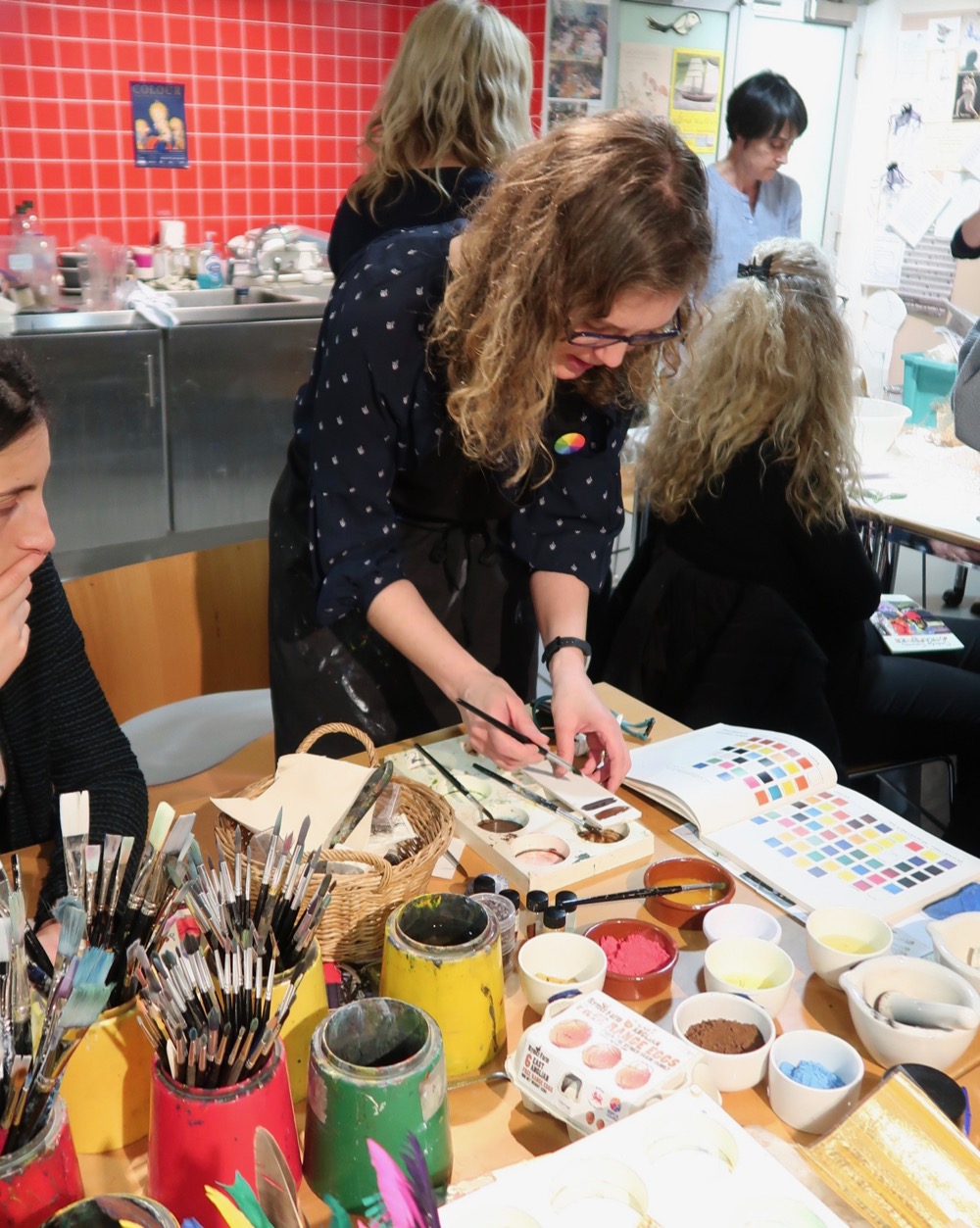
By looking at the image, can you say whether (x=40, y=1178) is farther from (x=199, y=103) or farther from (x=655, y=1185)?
(x=199, y=103)

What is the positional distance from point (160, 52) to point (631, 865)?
3.79 meters

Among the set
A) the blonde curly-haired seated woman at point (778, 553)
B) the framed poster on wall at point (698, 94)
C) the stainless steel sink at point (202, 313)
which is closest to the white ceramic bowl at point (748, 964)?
the blonde curly-haired seated woman at point (778, 553)

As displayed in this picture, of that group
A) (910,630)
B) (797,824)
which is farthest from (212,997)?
(910,630)

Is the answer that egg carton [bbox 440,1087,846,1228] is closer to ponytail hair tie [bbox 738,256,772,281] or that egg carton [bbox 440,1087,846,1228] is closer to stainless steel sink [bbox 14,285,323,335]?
ponytail hair tie [bbox 738,256,772,281]

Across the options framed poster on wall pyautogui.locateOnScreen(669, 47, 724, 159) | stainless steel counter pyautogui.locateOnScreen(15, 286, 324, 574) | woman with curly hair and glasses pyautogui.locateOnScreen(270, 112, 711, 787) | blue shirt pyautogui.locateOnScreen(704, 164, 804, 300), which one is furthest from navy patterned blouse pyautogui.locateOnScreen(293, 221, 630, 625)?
framed poster on wall pyautogui.locateOnScreen(669, 47, 724, 159)

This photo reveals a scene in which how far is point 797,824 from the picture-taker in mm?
1314

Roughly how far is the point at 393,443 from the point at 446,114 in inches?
37.3

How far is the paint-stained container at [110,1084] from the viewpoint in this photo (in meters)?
0.81

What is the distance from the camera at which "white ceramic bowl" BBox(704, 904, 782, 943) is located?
110 centimetres

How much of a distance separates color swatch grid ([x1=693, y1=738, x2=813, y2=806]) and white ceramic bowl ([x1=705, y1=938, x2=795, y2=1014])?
0.31m

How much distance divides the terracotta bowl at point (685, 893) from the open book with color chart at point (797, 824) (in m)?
0.06

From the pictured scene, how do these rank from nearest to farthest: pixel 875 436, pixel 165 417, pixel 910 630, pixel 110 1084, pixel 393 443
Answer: pixel 110 1084 → pixel 393 443 → pixel 910 630 → pixel 875 436 → pixel 165 417

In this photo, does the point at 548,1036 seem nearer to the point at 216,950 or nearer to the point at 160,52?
the point at 216,950

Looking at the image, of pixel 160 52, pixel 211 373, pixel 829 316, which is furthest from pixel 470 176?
pixel 160 52
